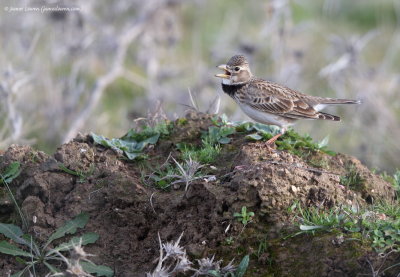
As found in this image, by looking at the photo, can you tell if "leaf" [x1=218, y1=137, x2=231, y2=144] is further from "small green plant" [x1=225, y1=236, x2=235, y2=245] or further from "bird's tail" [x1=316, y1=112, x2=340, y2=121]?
"bird's tail" [x1=316, y1=112, x2=340, y2=121]

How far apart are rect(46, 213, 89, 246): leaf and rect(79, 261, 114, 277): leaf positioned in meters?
0.35

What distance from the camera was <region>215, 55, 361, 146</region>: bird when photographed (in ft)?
22.8

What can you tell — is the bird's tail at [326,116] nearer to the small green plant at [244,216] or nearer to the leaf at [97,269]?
the small green plant at [244,216]

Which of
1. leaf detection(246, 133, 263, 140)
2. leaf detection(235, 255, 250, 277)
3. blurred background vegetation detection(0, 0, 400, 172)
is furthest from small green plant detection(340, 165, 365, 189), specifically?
blurred background vegetation detection(0, 0, 400, 172)

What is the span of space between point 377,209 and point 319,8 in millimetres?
12244

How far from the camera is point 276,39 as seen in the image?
1180 centimetres

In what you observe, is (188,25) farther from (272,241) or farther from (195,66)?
(272,241)

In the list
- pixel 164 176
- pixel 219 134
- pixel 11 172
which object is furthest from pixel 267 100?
pixel 11 172

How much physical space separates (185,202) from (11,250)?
1331 mm

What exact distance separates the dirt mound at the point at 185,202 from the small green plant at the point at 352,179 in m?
0.03

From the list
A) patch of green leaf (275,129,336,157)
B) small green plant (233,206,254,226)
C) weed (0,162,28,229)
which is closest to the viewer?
small green plant (233,206,254,226)

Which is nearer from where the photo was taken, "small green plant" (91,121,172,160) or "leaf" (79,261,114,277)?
"leaf" (79,261,114,277)

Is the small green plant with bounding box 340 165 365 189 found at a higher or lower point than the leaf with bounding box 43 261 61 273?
lower

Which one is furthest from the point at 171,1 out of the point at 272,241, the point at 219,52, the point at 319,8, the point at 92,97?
the point at 272,241
